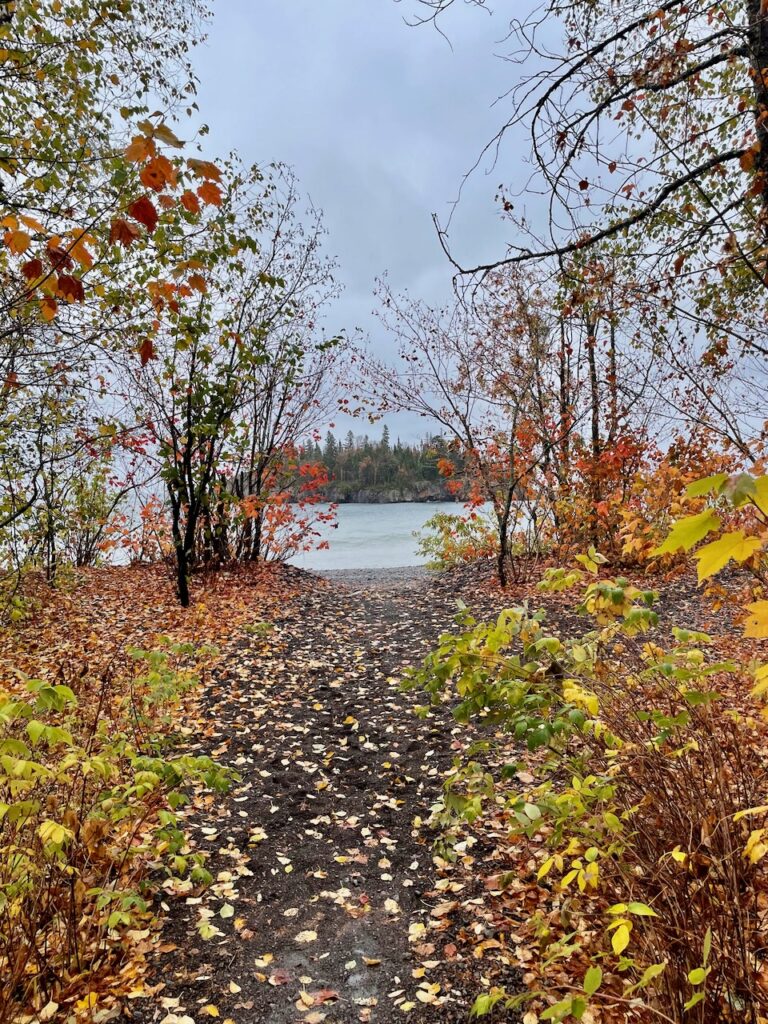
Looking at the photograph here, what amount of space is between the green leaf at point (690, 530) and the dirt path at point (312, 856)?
80.6 inches

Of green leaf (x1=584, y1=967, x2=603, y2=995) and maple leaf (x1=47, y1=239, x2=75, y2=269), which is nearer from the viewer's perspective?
green leaf (x1=584, y1=967, x2=603, y2=995)

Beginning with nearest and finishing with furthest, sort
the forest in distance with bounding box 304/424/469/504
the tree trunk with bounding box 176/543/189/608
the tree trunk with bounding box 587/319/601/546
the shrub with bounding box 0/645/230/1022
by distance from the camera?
1. the shrub with bounding box 0/645/230/1022
2. the tree trunk with bounding box 176/543/189/608
3. the tree trunk with bounding box 587/319/601/546
4. the forest in distance with bounding box 304/424/469/504

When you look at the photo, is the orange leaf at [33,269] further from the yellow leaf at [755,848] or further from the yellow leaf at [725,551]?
the yellow leaf at [755,848]

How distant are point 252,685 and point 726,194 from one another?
5.67m

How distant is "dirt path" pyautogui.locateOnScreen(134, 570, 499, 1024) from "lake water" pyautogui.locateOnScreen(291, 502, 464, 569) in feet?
19.3

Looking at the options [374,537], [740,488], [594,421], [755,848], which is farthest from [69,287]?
[374,537]

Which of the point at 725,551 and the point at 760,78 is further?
the point at 760,78

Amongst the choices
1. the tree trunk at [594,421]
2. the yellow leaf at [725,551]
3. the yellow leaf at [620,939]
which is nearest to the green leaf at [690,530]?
the yellow leaf at [725,551]

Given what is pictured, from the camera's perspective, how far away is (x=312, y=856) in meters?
2.88

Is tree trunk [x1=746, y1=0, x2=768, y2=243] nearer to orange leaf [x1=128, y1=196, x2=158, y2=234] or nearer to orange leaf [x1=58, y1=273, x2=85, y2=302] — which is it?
orange leaf [x1=128, y1=196, x2=158, y2=234]

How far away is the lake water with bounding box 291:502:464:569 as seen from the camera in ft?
46.4

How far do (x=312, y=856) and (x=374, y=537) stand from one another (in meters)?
15.6

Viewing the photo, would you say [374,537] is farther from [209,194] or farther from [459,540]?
[209,194]

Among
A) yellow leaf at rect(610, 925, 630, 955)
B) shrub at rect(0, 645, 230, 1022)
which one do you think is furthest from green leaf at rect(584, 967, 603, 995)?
shrub at rect(0, 645, 230, 1022)
